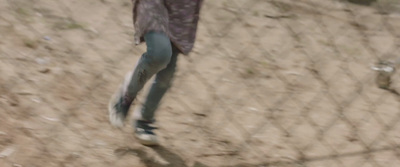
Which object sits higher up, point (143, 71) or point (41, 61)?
point (143, 71)

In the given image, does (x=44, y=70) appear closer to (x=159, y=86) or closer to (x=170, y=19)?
(x=159, y=86)

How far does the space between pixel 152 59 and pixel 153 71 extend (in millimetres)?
66

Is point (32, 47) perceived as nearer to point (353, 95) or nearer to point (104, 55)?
point (104, 55)

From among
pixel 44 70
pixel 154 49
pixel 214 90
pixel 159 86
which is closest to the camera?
pixel 154 49

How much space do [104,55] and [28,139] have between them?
0.76m

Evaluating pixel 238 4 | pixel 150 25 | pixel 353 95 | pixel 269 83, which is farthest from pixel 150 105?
pixel 238 4

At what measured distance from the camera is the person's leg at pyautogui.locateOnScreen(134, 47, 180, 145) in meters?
2.21

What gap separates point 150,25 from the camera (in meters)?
2.01

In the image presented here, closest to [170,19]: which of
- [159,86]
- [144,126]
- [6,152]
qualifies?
[159,86]

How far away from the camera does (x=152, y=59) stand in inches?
80.2

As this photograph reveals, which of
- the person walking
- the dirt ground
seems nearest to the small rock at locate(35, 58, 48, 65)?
the dirt ground

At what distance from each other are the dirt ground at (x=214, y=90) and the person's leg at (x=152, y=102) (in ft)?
0.26

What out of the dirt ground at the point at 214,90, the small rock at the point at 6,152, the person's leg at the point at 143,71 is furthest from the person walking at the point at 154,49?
the small rock at the point at 6,152

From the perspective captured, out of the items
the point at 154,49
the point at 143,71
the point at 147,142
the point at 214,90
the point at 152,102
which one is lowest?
the point at 214,90
